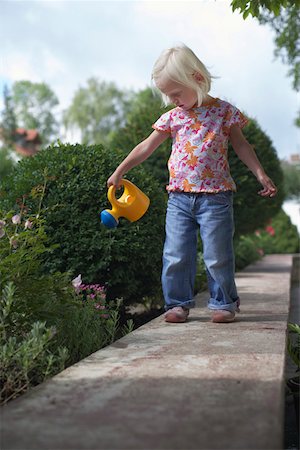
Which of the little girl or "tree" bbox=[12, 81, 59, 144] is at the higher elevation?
"tree" bbox=[12, 81, 59, 144]

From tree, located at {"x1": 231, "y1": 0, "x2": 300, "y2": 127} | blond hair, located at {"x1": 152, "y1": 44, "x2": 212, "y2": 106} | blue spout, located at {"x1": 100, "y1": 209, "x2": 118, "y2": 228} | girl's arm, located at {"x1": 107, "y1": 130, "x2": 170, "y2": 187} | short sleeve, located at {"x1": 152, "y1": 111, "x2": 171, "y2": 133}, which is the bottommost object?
blue spout, located at {"x1": 100, "y1": 209, "x2": 118, "y2": 228}

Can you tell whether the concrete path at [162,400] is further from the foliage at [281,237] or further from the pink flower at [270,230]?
the foliage at [281,237]

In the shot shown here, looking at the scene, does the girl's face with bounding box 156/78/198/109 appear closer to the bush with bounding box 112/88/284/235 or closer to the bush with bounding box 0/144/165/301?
the bush with bounding box 0/144/165/301

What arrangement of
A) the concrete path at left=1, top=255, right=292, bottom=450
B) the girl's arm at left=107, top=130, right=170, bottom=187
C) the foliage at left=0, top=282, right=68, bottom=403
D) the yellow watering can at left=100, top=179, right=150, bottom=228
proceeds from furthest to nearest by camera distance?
the girl's arm at left=107, top=130, right=170, bottom=187, the yellow watering can at left=100, top=179, right=150, bottom=228, the foliage at left=0, top=282, right=68, bottom=403, the concrete path at left=1, top=255, right=292, bottom=450

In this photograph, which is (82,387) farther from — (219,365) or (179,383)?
(219,365)

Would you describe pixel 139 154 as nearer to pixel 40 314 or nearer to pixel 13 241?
pixel 13 241

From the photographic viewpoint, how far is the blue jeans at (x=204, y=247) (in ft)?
13.8

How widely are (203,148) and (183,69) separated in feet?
1.59

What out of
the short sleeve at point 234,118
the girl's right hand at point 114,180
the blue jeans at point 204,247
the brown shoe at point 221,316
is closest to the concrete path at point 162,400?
the brown shoe at point 221,316

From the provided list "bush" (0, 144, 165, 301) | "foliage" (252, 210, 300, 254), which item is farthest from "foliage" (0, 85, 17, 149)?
"bush" (0, 144, 165, 301)

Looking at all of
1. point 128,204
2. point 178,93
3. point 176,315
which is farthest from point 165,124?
point 176,315

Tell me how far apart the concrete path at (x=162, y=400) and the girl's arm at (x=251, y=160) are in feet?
3.55

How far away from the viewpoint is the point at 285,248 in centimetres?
2023

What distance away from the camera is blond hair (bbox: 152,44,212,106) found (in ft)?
13.3
